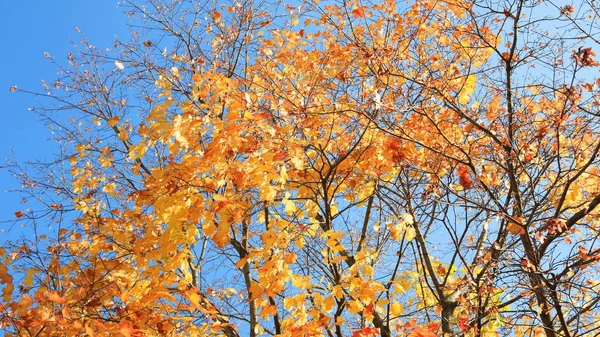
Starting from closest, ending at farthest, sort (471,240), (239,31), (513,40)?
(513,40) → (471,240) → (239,31)

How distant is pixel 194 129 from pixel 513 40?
2806 millimetres

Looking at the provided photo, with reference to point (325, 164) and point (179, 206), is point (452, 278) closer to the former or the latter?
point (325, 164)

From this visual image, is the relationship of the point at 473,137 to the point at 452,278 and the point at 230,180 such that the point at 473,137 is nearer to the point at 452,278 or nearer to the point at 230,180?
the point at 452,278

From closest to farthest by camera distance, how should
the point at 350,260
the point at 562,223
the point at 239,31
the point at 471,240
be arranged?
A: the point at 562,223, the point at 350,260, the point at 471,240, the point at 239,31

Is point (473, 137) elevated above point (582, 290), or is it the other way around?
point (473, 137)

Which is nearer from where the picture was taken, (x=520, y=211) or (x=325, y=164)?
(x=520, y=211)

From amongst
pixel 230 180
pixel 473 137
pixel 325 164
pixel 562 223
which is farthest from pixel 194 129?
pixel 562 223

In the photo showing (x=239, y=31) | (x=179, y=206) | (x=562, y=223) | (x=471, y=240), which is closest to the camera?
(x=562, y=223)

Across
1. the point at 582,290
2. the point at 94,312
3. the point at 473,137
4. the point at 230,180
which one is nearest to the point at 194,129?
the point at 230,180

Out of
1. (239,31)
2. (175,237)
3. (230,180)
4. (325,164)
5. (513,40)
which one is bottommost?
(175,237)

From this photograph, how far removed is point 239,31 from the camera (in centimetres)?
634

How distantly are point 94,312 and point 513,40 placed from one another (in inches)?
176

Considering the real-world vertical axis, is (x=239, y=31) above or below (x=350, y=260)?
above

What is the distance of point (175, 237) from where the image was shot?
4.09m
